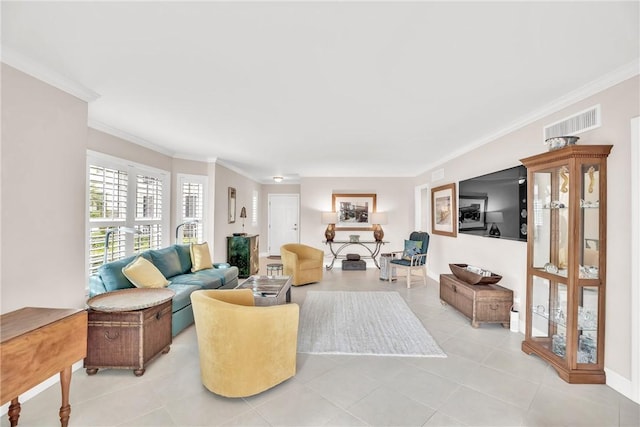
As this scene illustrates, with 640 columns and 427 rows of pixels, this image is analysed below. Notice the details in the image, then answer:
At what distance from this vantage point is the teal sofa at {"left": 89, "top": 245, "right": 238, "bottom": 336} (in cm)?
280

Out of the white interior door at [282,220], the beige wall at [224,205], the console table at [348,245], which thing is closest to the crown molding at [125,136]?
the beige wall at [224,205]

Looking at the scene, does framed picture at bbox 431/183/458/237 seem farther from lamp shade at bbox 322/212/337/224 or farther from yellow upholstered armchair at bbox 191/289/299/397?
yellow upholstered armchair at bbox 191/289/299/397

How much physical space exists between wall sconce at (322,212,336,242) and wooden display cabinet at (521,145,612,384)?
4.64 metres

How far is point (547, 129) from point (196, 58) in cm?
336

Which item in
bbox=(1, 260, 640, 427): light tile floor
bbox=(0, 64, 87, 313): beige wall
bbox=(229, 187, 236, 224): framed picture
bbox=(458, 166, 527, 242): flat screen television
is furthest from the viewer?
bbox=(229, 187, 236, 224): framed picture

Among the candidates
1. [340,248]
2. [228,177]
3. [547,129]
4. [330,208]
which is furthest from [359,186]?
[547,129]

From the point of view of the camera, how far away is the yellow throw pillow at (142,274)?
9.44 ft

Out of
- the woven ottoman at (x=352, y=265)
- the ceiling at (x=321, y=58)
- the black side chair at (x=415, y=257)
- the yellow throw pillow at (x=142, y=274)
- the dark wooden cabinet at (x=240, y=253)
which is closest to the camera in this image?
the ceiling at (x=321, y=58)

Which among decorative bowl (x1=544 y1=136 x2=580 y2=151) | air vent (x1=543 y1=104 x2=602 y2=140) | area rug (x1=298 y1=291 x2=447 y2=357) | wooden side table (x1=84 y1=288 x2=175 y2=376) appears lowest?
area rug (x1=298 y1=291 x2=447 y2=357)

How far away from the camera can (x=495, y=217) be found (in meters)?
3.48

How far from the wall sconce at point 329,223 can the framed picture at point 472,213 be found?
3103 mm

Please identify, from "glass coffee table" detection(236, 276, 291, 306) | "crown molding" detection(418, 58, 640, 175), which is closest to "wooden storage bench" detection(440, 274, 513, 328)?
"crown molding" detection(418, 58, 640, 175)

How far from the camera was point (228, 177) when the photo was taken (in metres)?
5.88

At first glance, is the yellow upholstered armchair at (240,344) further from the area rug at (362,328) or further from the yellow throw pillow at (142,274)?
the yellow throw pillow at (142,274)
